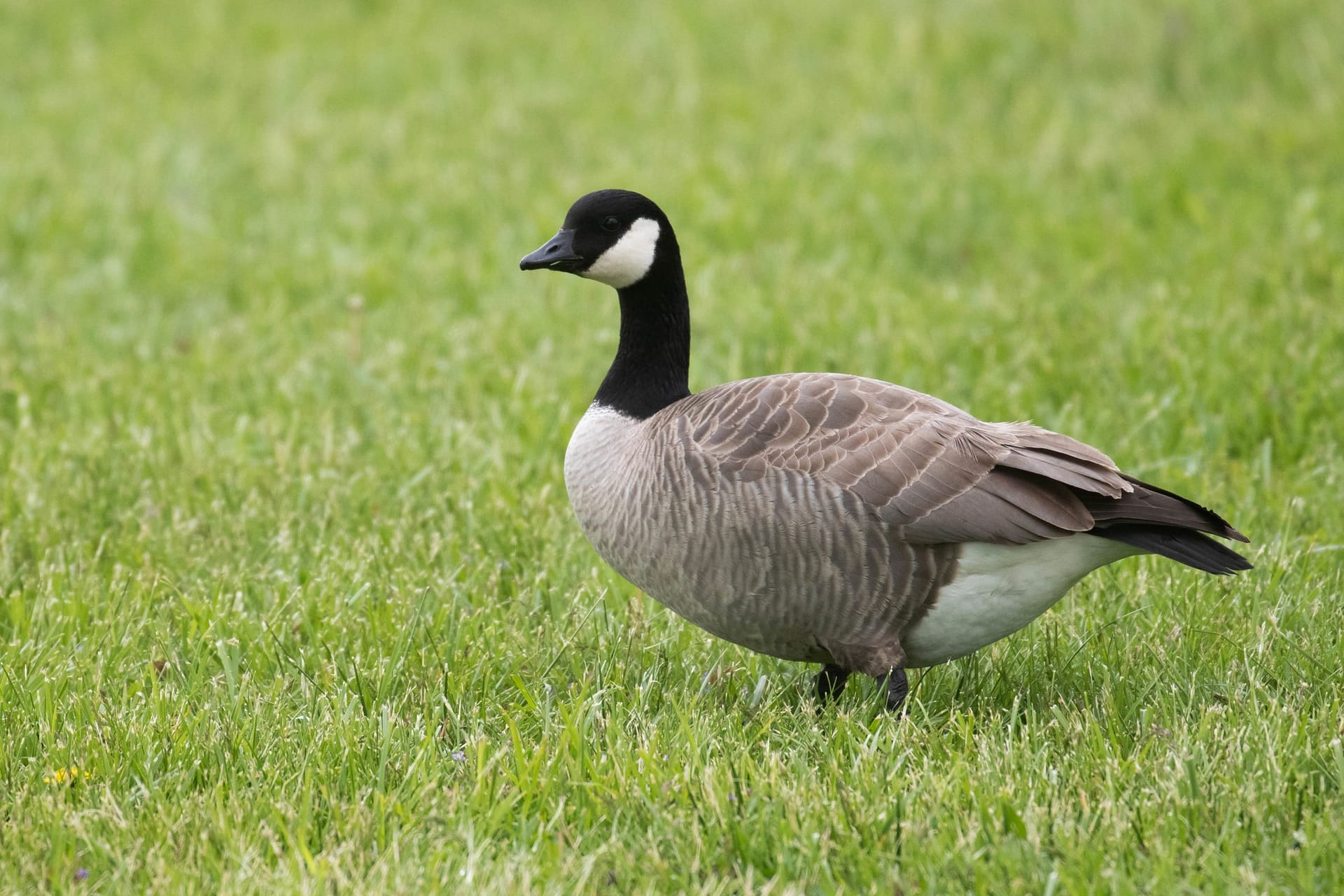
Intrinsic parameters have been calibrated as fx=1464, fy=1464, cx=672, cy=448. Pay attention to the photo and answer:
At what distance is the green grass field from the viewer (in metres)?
3.22

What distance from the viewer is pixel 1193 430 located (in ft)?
19.0

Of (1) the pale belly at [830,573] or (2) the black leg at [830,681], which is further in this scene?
(2) the black leg at [830,681]

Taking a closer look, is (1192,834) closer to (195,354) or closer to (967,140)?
(195,354)

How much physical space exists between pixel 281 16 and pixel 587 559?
8825 mm

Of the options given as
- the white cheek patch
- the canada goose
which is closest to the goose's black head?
the white cheek patch

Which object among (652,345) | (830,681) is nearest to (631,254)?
(652,345)

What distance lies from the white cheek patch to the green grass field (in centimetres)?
105

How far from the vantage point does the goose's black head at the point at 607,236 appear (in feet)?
14.4

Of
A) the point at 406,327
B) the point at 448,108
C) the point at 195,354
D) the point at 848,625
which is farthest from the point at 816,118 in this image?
the point at 848,625

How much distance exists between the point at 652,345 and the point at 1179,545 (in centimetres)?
167

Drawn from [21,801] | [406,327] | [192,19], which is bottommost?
[21,801]

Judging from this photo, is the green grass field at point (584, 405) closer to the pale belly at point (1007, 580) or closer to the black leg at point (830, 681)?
the black leg at point (830, 681)

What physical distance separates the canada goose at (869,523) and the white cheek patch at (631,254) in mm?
583

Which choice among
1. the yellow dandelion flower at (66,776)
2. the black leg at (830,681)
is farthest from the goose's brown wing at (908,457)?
the yellow dandelion flower at (66,776)
